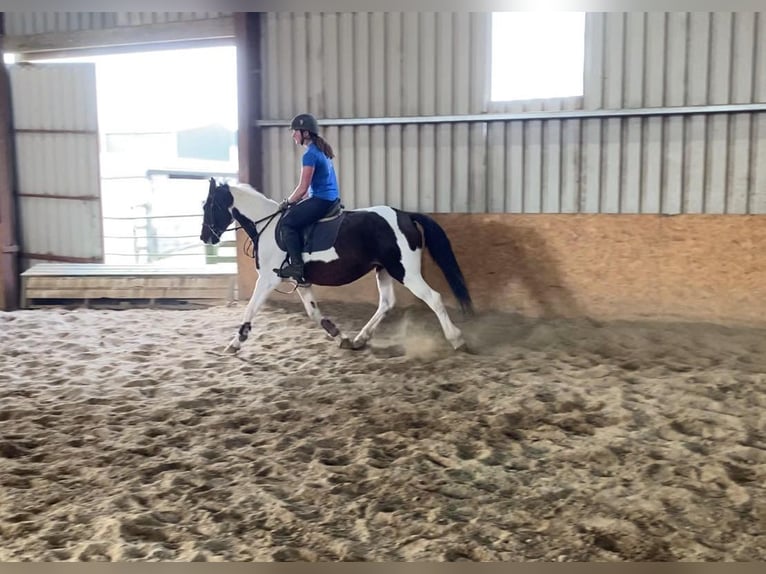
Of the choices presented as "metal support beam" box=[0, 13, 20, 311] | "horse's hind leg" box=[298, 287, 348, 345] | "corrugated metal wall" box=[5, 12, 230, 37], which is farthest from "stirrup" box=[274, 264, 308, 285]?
"metal support beam" box=[0, 13, 20, 311]

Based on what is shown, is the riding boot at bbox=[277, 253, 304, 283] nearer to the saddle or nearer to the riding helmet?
the saddle

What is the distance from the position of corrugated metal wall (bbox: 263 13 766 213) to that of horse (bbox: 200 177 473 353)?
1.48 m

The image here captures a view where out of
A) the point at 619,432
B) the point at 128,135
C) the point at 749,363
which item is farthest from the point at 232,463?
the point at 128,135

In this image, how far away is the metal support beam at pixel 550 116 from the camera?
5867 millimetres

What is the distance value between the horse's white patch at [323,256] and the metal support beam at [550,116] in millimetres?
2023

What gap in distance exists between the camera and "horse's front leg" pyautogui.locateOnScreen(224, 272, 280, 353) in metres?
5.50

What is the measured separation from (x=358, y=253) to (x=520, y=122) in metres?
2.23

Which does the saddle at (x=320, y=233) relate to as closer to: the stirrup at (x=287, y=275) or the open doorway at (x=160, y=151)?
the stirrup at (x=287, y=275)

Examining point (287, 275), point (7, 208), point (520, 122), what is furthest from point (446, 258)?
point (7, 208)

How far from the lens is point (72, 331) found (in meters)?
6.40

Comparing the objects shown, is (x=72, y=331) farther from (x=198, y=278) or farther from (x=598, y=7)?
(x=598, y=7)

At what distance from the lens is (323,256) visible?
217 inches

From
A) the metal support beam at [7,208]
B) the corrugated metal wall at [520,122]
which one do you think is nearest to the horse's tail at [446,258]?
the corrugated metal wall at [520,122]

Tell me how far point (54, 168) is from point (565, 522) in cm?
790
